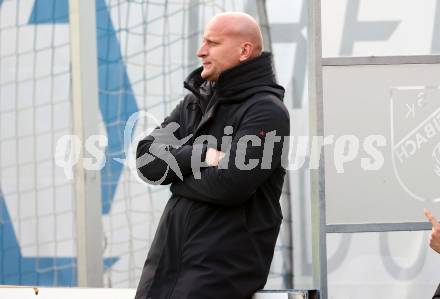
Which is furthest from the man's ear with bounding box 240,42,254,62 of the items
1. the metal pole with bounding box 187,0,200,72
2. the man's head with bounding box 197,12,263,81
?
the metal pole with bounding box 187,0,200,72

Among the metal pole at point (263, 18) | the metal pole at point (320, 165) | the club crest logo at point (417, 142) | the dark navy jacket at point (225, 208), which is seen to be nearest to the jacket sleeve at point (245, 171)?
the dark navy jacket at point (225, 208)

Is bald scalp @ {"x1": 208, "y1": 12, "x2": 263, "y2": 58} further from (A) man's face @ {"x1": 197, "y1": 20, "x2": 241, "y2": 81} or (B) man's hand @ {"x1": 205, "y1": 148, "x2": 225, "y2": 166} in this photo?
(B) man's hand @ {"x1": 205, "y1": 148, "x2": 225, "y2": 166}

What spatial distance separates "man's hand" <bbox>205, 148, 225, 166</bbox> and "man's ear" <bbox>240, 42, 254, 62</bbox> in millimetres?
314

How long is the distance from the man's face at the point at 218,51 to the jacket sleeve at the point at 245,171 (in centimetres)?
20

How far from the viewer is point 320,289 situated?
3629mm

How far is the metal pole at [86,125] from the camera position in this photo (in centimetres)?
500

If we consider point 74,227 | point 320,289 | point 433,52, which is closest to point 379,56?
point 433,52

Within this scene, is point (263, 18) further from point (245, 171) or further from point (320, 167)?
point (245, 171)

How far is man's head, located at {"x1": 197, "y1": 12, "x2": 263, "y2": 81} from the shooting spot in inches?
129

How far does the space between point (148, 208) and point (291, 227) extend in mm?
734

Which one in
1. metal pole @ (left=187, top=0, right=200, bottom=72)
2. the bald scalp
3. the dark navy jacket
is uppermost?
metal pole @ (left=187, top=0, right=200, bottom=72)

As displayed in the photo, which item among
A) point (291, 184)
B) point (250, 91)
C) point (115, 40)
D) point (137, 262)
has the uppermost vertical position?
point (115, 40)

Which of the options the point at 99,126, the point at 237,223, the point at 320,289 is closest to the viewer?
the point at 237,223

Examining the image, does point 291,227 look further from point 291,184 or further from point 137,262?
point 137,262
